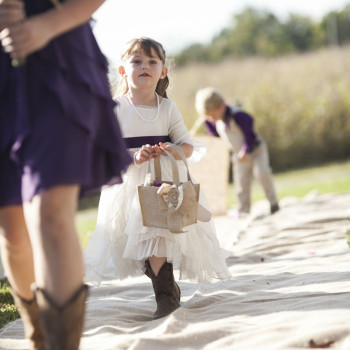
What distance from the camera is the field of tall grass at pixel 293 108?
57.4 feet

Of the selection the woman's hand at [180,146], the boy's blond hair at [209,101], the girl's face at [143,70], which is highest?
the girl's face at [143,70]

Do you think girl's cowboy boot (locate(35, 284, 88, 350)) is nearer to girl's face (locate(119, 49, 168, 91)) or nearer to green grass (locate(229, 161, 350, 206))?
girl's face (locate(119, 49, 168, 91))

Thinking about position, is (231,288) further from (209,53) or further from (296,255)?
(209,53)

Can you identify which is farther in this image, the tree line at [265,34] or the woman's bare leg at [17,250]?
the tree line at [265,34]

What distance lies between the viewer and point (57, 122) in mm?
1950

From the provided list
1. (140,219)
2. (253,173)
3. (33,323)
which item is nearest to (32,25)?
(33,323)

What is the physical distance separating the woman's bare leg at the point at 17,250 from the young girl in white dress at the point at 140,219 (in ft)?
3.15

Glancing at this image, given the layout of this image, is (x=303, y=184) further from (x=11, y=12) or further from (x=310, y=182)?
(x=11, y=12)

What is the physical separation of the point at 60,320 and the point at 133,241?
129 centimetres

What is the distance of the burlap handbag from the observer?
316 centimetres

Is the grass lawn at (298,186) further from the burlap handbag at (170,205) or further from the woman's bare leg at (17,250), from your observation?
the woman's bare leg at (17,250)

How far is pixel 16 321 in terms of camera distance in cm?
335

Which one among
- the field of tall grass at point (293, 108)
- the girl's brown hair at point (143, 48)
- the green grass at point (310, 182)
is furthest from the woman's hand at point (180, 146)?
the field of tall grass at point (293, 108)

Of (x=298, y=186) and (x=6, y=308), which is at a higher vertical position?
(x=6, y=308)
